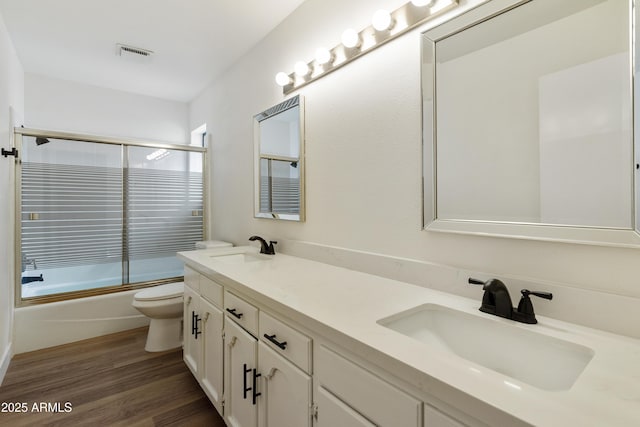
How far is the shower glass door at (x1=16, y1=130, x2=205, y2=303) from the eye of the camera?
102 inches

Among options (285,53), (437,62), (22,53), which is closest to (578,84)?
(437,62)

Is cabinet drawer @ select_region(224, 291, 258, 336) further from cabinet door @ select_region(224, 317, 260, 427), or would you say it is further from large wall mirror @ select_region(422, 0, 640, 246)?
large wall mirror @ select_region(422, 0, 640, 246)

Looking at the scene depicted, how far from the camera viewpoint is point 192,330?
194cm

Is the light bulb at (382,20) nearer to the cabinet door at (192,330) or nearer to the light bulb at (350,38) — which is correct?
the light bulb at (350,38)

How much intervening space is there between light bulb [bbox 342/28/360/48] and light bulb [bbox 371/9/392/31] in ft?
0.51

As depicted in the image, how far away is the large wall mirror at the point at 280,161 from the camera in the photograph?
1.95 meters

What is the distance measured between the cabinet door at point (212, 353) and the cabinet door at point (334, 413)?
0.79m

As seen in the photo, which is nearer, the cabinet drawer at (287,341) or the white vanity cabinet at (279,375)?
the white vanity cabinet at (279,375)

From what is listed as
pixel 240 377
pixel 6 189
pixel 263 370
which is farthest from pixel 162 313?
pixel 263 370

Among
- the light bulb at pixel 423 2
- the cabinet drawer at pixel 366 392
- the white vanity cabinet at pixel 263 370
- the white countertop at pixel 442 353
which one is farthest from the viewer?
the light bulb at pixel 423 2

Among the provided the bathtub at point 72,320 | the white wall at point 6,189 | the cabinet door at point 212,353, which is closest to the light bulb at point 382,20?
the cabinet door at point 212,353

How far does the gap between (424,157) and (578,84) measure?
0.50 metres

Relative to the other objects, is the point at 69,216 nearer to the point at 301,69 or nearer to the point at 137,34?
the point at 137,34

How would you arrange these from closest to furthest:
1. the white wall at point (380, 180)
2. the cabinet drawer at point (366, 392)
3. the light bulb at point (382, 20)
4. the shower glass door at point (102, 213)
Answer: the cabinet drawer at point (366, 392), the white wall at point (380, 180), the light bulb at point (382, 20), the shower glass door at point (102, 213)
